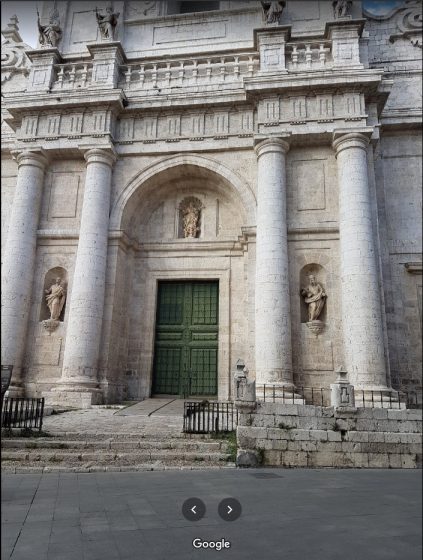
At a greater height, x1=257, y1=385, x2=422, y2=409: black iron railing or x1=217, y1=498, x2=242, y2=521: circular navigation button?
x1=257, y1=385, x2=422, y2=409: black iron railing

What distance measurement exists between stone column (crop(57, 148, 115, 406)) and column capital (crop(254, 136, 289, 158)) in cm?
535

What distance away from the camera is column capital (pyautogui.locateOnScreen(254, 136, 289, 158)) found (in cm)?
1493

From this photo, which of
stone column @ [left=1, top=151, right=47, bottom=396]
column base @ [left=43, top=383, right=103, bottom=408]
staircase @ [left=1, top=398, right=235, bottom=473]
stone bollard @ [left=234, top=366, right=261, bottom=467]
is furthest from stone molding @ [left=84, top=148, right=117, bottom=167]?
stone bollard @ [left=234, top=366, right=261, bottom=467]

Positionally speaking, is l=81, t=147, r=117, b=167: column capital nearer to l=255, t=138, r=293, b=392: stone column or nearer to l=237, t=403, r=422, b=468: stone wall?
l=255, t=138, r=293, b=392: stone column

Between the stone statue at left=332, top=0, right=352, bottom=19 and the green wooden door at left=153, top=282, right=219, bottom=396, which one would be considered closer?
the green wooden door at left=153, top=282, right=219, bottom=396

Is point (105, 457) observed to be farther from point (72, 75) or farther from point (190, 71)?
point (72, 75)

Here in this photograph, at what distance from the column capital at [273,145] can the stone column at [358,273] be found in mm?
1663

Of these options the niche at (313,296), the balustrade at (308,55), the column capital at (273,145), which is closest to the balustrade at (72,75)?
the column capital at (273,145)

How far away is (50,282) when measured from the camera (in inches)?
618

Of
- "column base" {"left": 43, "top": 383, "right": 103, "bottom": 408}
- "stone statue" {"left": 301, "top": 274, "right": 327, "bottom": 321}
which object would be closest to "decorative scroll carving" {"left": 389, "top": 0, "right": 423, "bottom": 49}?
"stone statue" {"left": 301, "top": 274, "right": 327, "bottom": 321}

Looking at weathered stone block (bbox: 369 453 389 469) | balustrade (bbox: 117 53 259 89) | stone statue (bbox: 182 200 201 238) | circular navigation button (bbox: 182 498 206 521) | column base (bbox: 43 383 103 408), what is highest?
balustrade (bbox: 117 53 259 89)

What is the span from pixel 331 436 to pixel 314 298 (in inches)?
229

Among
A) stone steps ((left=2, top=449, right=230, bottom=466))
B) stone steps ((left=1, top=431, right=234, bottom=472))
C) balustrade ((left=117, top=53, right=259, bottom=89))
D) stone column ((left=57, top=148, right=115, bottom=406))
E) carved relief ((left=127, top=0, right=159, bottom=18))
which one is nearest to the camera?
stone steps ((left=1, top=431, right=234, bottom=472))

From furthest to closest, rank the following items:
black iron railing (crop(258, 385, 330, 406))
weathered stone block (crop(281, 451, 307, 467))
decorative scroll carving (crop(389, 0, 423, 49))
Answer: decorative scroll carving (crop(389, 0, 423, 49)), black iron railing (crop(258, 385, 330, 406)), weathered stone block (crop(281, 451, 307, 467))
